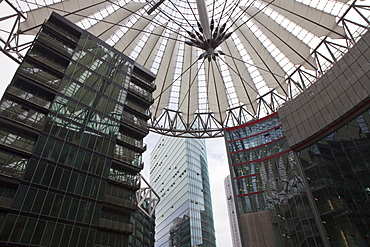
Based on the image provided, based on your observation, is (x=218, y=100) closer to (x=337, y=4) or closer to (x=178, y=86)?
(x=178, y=86)

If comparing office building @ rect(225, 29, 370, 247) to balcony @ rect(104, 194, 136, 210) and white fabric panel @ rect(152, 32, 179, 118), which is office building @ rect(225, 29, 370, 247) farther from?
white fabric panel @ rect(152, 32, 179, 118)

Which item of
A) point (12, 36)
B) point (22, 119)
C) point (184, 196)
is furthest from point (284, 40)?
point (184, 196)

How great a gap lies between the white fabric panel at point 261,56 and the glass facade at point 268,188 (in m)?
5.91

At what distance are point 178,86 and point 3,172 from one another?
24.9 meters

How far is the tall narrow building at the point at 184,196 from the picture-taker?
57.3 metres

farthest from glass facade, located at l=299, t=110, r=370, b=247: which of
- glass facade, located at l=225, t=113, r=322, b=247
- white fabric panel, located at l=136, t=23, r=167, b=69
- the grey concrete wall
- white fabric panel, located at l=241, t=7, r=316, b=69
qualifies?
white fabric panel, located at l=136, t=23, r=167, b=69

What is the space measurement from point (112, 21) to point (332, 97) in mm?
26477

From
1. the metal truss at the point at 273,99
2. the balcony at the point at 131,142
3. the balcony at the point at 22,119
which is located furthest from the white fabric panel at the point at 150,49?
the balcony at the point at 22,119

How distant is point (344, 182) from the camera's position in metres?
23.7

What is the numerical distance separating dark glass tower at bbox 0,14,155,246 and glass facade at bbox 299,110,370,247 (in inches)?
788

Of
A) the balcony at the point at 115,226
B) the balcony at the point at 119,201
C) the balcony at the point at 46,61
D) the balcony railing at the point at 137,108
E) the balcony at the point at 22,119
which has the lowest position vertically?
the balcony at the point at 115,226

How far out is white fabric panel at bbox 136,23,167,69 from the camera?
33.7 metres

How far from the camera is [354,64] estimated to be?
951 inches

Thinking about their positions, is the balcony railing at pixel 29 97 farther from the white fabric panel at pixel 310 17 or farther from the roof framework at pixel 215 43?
the white fabric panel at pixel 310 17
